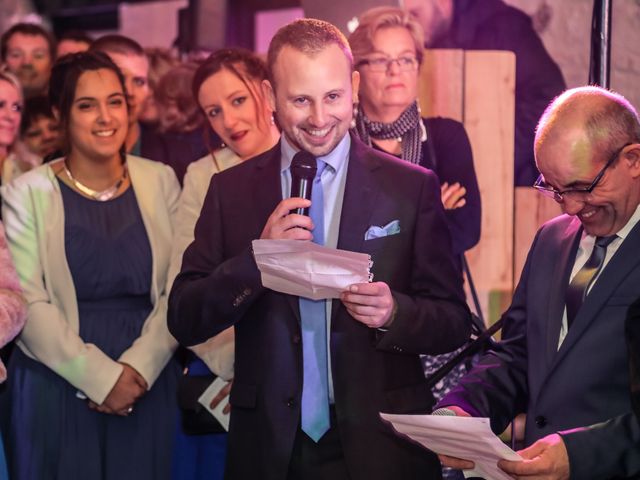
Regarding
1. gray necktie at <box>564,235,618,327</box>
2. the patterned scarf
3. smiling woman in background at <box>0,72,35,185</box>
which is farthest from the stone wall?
smiling woman in background at <box>0,72,35,185</box>

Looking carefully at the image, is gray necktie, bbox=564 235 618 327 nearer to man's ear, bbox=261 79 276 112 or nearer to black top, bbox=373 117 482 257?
man's ear, bbox=261 79 276 112

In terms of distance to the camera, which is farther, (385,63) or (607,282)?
(385,63)

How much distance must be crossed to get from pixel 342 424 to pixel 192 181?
1400 millimetres

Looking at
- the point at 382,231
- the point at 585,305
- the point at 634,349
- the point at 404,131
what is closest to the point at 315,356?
the point at 382,231

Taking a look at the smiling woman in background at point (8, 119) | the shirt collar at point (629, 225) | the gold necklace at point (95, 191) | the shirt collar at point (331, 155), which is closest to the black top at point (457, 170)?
the shirt collar at point (331, 155)

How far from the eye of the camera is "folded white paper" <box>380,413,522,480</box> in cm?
220

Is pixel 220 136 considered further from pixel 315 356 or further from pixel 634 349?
pixel 634 349

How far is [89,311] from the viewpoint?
144 inches

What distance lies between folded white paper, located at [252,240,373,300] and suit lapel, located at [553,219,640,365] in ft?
1.66

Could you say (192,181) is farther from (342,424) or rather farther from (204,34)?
(204,34)

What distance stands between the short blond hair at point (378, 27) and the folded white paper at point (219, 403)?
1.24 m

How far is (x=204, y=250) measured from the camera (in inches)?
110

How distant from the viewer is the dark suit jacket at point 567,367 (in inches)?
90.8

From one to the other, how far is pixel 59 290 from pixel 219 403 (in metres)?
0.70
